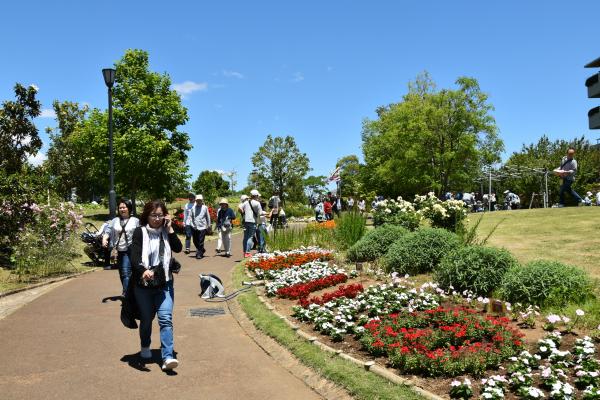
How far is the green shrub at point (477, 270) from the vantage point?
7127 mm

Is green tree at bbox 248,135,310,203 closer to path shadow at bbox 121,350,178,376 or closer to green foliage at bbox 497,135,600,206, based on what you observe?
green foliage at bbox 497,135,600,206

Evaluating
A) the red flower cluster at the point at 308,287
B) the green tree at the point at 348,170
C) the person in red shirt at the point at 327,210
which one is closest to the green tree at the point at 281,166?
the green tree at the point at 348,170

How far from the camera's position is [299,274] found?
1005 centimetres

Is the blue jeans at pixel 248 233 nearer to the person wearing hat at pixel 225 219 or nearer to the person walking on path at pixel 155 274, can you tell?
the person wearing hat at pixel 225 219

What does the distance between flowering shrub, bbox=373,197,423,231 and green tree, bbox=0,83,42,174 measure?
9.38 metres

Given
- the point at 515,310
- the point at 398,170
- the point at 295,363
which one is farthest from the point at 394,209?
the point at 398,170

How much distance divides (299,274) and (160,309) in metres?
4.86

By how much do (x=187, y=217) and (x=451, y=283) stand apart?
953 centimetres

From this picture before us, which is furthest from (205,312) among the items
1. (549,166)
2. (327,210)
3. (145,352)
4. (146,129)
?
(549,166)

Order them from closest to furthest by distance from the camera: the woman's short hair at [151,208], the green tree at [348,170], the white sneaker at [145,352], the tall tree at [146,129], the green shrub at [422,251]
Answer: the woman's short hair at [151,208], the white sneaker at [145,352], the green shrub at [422,251], the tall tree at [146,129], the green tree at [348,170]

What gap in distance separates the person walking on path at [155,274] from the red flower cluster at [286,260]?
5540 millimetres

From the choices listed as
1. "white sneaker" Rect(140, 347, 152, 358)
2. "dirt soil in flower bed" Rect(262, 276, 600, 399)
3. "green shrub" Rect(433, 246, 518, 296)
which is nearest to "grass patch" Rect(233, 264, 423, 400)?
"dirt soil in flower bed" Rect(262, 276, 600, 399)

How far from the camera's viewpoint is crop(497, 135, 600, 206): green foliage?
43156 millimetres

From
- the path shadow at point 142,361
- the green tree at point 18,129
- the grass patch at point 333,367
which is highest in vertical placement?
the green tree at point 18,129
